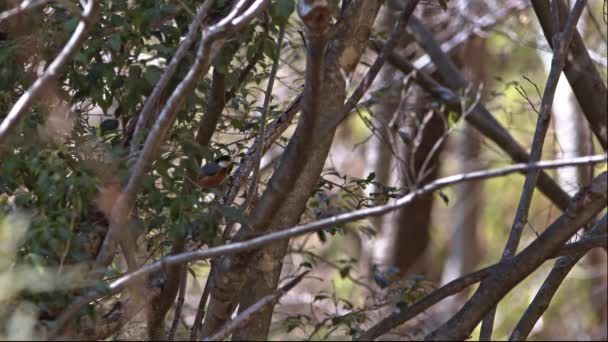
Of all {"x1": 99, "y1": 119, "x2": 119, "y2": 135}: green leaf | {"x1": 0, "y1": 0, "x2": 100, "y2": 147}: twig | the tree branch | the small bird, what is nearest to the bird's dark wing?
the small bird

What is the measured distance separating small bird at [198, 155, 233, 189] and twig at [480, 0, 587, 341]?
45.9 inches

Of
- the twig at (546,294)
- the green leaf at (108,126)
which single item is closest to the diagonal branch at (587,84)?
the twig at (546,294)

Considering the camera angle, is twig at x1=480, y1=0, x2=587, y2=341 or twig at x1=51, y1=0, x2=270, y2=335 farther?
twig at x1=480, y1=0, x2=587, y2=341

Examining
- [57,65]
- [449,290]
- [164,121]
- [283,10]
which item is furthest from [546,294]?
[57,65]

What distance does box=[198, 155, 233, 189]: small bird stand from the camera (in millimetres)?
3254

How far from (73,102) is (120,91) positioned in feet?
0.59

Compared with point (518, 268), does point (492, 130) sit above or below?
above

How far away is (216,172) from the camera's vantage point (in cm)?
335

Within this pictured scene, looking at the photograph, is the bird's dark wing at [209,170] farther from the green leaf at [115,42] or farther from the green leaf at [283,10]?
the green leaf at [283,10]

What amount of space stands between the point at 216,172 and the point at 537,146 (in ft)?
4.24

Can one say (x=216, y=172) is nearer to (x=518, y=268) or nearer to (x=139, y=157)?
(x=139, y=157)

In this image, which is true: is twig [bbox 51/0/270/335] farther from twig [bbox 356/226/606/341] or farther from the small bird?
the small bird

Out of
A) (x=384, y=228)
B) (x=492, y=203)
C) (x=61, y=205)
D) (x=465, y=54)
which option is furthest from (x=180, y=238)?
(x=492, y=203)

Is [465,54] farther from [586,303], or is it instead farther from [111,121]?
[111,121]
